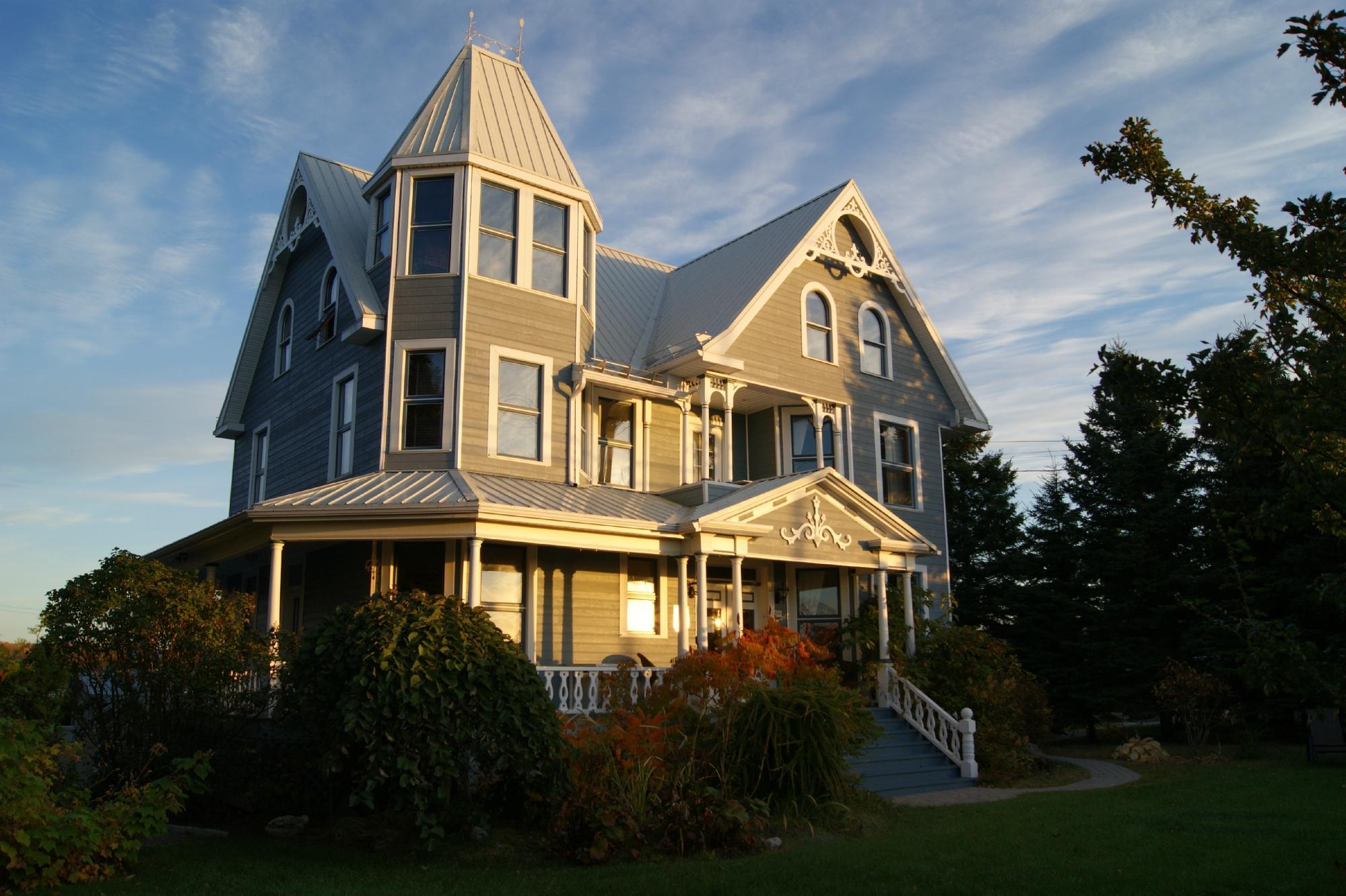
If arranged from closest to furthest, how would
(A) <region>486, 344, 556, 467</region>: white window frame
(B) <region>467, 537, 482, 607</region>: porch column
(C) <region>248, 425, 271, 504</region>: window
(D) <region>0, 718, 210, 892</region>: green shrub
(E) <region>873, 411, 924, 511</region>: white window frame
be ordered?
(D) <region>0, 718, 210, 892</region>: green shrub < (B) <region>467, 537, 482, 607</region>: porch column < (A) <region>486, 344, 556, 467</region>: white window frame < (C) <region>248, 425, 271, 504</region>: window < (E) <region>873, 411, 924, 511</region>: white window frame

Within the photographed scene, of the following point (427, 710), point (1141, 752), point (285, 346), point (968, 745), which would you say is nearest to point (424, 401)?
point (285, 346)

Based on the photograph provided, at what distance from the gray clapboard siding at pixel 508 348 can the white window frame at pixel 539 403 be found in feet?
0.12

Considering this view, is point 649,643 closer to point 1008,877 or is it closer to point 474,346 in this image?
point 474,346

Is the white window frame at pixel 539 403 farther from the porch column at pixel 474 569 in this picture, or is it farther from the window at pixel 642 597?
the porch column at pixel 474 569

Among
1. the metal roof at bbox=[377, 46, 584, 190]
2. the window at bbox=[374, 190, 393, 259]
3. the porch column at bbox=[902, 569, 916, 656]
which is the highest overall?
the metal roof at bbox=[377, 46, 584, 190]

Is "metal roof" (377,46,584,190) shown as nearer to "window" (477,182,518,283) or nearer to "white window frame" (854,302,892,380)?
"window" (477,182,518,283)

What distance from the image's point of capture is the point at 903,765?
16.0m

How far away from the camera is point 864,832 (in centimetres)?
1148

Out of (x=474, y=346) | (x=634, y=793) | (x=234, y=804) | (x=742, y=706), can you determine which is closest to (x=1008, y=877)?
(x=634, y=793)

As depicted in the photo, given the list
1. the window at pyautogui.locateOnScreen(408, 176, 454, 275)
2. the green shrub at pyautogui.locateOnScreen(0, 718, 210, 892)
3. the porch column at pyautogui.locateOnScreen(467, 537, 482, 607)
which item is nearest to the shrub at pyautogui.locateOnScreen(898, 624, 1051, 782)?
the porch column at pyautogui.locateOnScreen(467, 537, 482, 607)

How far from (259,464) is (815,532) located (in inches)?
471

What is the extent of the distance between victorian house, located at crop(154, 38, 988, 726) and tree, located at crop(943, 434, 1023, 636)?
7.47 meters

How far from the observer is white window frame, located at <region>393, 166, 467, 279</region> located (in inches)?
677

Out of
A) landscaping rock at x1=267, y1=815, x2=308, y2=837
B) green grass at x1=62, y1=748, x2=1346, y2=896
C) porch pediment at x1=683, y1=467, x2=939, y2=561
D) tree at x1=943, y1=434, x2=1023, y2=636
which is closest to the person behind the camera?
green grass at x1=62, y1=748, x2=1346, y2=896
